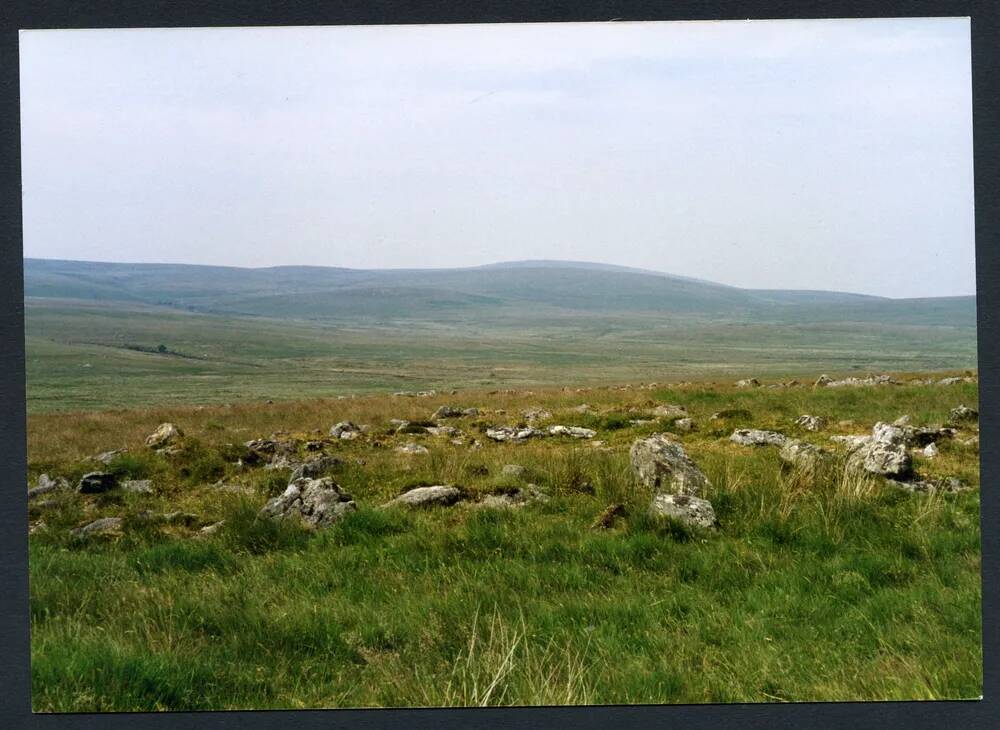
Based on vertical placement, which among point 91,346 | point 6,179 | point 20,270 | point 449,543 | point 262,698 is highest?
point 6,179

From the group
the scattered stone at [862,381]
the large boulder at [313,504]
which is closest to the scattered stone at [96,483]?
the large boulder at [313,504]

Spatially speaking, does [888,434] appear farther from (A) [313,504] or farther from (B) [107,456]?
(B) [107,456]

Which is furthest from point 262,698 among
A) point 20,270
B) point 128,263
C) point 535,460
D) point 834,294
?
point 834,294

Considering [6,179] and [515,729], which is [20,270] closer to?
[6,179]

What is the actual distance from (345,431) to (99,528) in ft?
7.00

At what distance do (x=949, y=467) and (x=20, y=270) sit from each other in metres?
7.04

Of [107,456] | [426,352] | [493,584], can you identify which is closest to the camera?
[493,584]

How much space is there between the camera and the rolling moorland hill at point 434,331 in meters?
6.10

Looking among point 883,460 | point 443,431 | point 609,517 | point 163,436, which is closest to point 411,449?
point 443,431

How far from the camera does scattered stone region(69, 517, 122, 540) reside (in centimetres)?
543

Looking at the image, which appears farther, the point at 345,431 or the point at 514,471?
the point at 345,431

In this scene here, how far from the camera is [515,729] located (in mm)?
4270

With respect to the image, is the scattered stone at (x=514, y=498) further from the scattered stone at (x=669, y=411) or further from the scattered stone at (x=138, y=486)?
the scattered stone at (x=138, y=486)

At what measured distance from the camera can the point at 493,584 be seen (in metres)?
4.76
